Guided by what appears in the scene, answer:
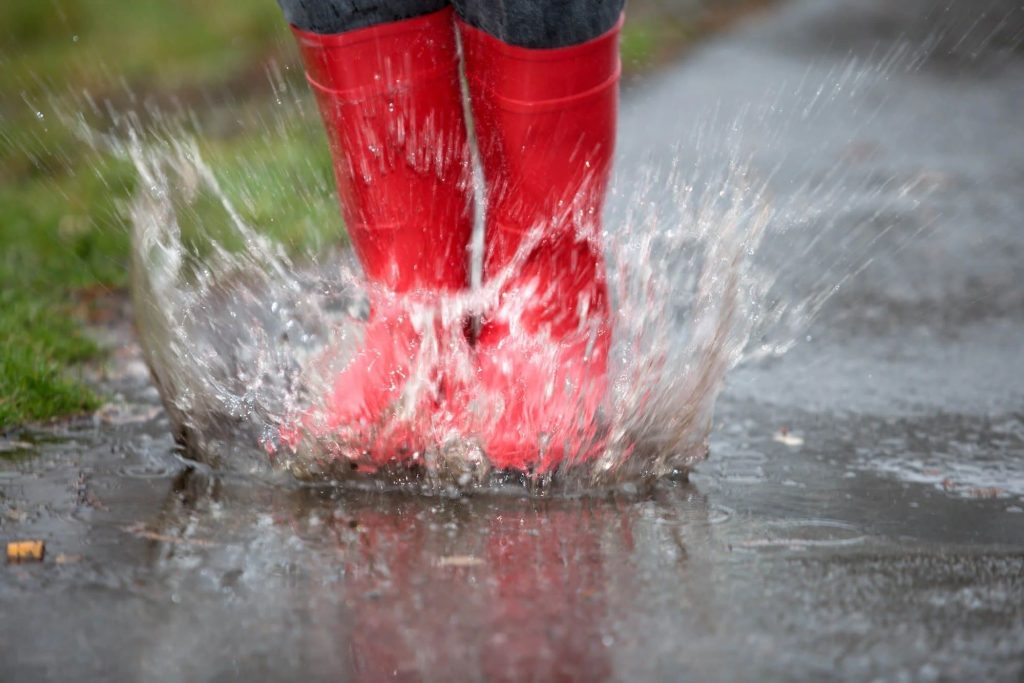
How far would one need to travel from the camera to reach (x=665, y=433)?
1.90m

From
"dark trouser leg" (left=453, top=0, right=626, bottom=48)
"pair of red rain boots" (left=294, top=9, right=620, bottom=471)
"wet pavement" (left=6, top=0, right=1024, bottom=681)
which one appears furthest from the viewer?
"pair of red rain boots" (left=294, top=9, right=620, bottom=471)

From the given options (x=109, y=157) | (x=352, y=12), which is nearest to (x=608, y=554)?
(x=352, y=12)

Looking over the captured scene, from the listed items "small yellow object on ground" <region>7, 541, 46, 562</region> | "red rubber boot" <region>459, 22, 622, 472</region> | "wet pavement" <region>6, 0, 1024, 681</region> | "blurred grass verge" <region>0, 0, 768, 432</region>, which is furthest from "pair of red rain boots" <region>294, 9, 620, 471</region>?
"blurred grass verge" <region>0, 0, 768, 432</region>

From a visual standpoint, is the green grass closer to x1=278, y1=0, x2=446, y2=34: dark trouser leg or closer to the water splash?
the water splash

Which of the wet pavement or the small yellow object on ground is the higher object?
the small yellow object on ground

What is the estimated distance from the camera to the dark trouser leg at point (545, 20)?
168cm

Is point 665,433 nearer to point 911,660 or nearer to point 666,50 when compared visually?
point 911,660

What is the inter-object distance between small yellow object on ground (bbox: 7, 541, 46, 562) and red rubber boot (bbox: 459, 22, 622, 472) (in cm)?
61

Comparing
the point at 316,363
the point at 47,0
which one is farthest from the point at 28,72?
the point at 316,363

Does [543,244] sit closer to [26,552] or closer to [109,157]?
[26,552]

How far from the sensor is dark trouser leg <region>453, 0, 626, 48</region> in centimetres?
168

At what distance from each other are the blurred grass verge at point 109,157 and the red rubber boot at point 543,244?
0.82 metres

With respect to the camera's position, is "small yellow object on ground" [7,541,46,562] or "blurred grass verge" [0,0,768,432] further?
"blurred grass verge" [0,0,768,432]

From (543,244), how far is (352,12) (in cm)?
42
